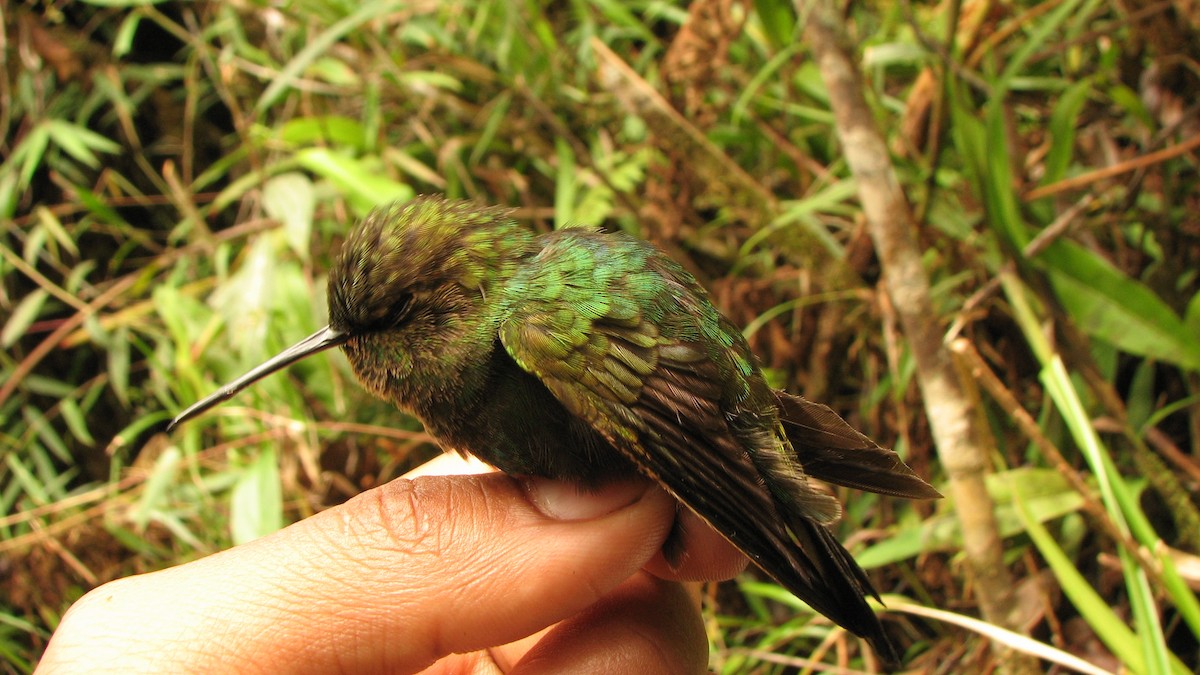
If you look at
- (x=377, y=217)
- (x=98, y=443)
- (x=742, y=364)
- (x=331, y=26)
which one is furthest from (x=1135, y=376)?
(x=98, y=443)

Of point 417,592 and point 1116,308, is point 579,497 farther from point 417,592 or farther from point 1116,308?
point 1116,308

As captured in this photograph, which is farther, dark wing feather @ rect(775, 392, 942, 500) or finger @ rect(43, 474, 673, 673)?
dark wing feather @ rect(775, 392, 942, 500)

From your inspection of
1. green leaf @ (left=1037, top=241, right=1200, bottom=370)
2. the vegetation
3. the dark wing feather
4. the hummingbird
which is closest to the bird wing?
the hummingbird

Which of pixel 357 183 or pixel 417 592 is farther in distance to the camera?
pixel 357 183

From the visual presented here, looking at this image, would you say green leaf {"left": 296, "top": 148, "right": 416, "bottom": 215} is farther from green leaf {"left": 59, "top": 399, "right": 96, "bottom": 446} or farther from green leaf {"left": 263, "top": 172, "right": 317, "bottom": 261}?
green leaf {"left": 59, "top": 399, "right": 96, "bottom": 446}

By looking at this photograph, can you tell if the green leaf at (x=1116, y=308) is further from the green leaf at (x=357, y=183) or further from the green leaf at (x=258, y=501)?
the green leaf at (x=258, y=501)

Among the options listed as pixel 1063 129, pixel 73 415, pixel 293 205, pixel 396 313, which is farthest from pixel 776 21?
pixel 73 415

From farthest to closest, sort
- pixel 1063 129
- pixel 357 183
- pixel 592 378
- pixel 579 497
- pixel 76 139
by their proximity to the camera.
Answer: pixel 76 139 < pixel 357 183 < pixel 1063 129 < pixel 579 497 < pixel 592 378

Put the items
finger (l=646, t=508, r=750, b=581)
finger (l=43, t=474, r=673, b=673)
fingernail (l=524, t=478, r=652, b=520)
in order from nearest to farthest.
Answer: finger (l=43, t=474, r=673, b=673), fingernail (l=524, t=478, r=652, b=520), finger (l=646, t=508, r=750, b=581)
